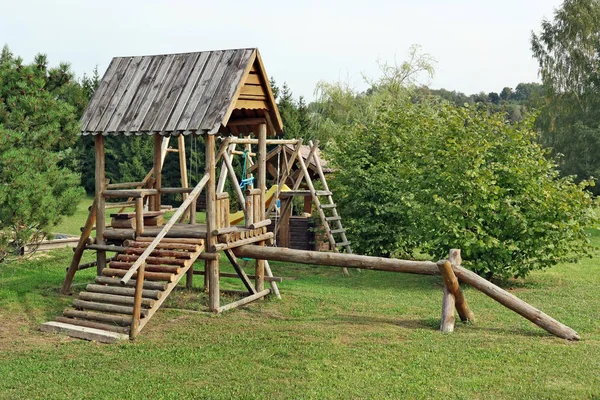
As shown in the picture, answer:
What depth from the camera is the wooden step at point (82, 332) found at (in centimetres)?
1044

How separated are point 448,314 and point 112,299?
17.3ft

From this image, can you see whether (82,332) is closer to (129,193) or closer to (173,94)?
(129,193)

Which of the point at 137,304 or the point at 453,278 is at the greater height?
the point at 453,278

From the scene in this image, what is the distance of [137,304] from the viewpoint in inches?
422

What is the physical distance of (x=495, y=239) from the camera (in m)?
15.2

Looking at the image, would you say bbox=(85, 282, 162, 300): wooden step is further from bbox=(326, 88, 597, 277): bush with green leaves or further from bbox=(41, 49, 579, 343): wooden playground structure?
bbox=(326, 88, 597, 277): bush with green leaves

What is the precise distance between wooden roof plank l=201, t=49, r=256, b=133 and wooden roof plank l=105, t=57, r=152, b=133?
1.89 m

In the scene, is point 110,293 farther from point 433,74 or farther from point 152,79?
point 433,74

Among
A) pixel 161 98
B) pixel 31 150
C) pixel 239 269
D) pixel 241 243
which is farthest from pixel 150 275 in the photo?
pixel 161 98

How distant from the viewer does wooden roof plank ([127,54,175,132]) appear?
12.6 meters

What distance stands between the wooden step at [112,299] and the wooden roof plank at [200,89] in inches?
116

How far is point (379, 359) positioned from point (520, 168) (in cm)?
794

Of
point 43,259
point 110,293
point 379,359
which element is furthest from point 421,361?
point 43,259

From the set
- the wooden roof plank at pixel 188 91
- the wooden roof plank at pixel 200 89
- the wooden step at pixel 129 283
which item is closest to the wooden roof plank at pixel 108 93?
the wooden roof plank at pixel 188 91
